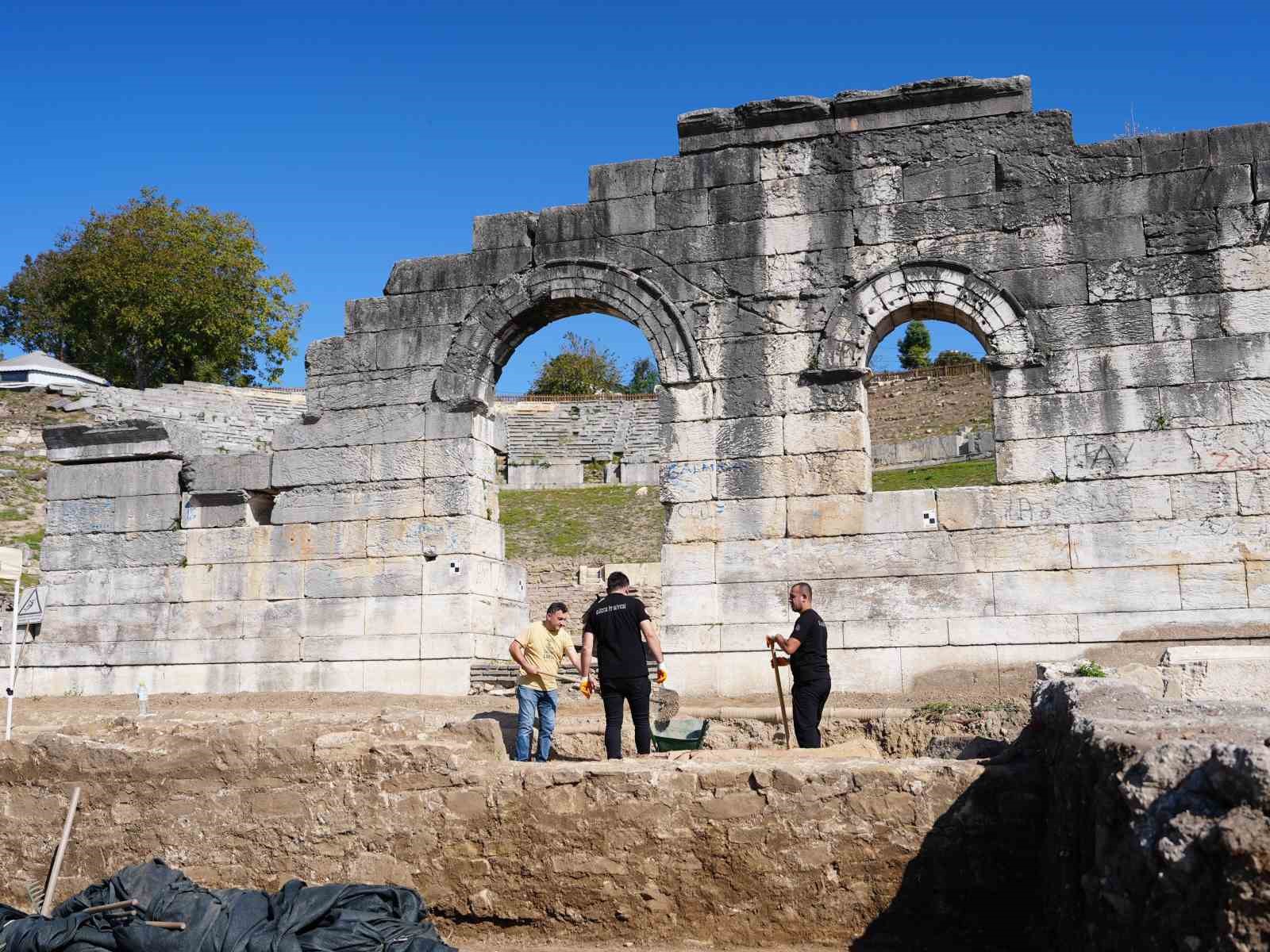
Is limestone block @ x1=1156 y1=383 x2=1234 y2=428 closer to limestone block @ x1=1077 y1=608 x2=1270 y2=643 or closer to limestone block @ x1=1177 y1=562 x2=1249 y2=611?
limestone block @ x1=1177 y1=562 x2=1249 y2=611

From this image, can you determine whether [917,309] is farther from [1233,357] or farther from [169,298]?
[169,298]

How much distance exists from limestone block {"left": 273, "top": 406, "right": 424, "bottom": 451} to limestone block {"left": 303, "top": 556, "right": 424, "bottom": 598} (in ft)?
3.99

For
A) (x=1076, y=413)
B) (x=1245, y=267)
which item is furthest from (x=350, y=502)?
(x=1245, y=267)

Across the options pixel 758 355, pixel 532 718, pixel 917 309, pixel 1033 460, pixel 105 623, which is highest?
pixel 917 309

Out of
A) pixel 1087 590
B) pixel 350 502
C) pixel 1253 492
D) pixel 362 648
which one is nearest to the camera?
pixel 1253 492

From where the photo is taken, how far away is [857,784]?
18.5ft

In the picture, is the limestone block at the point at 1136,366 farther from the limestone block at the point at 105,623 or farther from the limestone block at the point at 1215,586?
the limestone block at the point at 105,623

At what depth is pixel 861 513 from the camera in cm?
1110

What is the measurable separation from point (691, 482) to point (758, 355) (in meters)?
1.36

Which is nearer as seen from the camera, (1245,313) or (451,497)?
(1245,313)

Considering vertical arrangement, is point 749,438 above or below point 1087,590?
above

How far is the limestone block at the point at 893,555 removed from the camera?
10.7 meters

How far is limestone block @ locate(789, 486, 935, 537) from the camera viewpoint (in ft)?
36.0

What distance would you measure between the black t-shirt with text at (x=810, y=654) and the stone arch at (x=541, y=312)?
3844 mm
